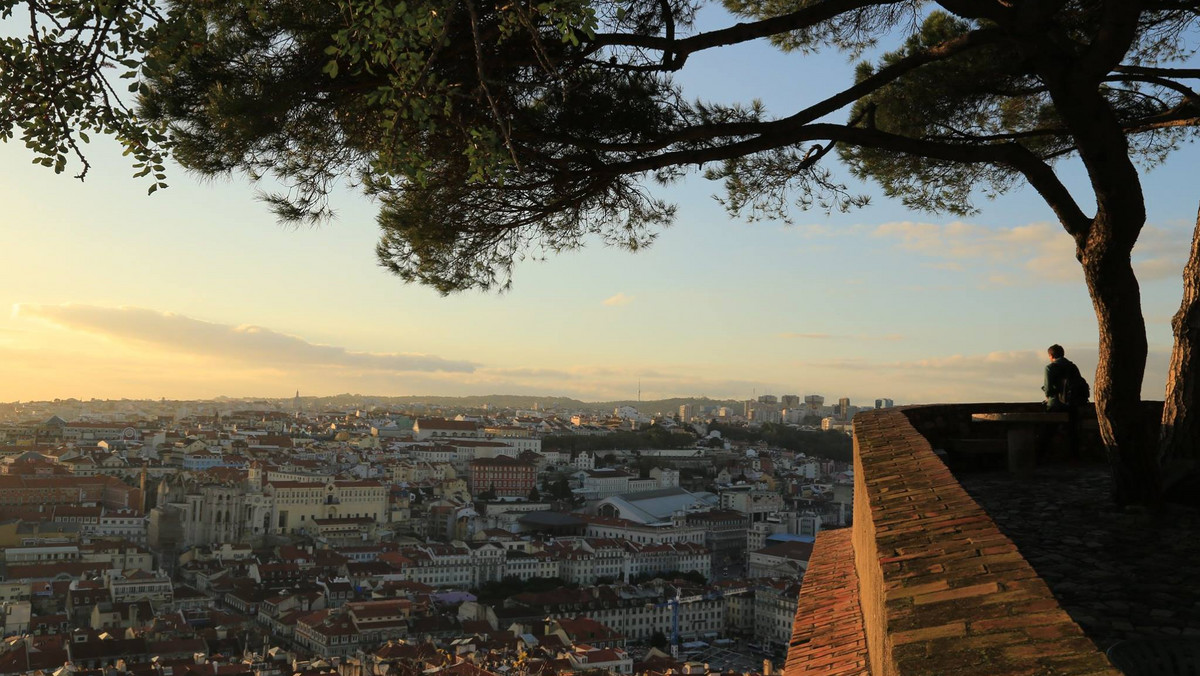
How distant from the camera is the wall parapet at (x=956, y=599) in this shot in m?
1.16

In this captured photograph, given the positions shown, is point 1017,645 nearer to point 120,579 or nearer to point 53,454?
point 120,579

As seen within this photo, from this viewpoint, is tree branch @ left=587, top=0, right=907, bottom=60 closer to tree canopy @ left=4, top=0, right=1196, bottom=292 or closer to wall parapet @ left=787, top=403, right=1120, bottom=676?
tree canopy @ left=4, top=0, right=1196, bottom=292

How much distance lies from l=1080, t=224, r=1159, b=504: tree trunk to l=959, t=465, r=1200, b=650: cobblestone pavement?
15 centimetres

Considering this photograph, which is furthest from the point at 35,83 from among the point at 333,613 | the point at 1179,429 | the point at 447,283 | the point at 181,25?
the point at 333,613

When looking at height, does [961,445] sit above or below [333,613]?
above

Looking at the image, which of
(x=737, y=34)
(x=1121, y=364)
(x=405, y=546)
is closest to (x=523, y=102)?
(x=737, y=34)

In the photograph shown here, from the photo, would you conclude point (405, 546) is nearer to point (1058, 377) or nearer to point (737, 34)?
point (1058, 377)

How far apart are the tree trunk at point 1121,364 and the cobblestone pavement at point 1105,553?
15cm

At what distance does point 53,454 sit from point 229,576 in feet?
74.0

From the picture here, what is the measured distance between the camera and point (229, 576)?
30.0 metres

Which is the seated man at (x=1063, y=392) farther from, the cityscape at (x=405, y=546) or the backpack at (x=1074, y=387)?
the cityscape at (x=405, y=546)

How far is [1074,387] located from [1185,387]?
155 cm

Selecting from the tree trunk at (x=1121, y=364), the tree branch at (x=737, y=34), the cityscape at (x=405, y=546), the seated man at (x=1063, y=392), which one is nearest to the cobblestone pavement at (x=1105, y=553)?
the tree trunk at (x=1121, y=364)

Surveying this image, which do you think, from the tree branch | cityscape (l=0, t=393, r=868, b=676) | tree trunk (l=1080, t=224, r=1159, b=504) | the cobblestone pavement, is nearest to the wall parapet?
the cobblestone pavement
